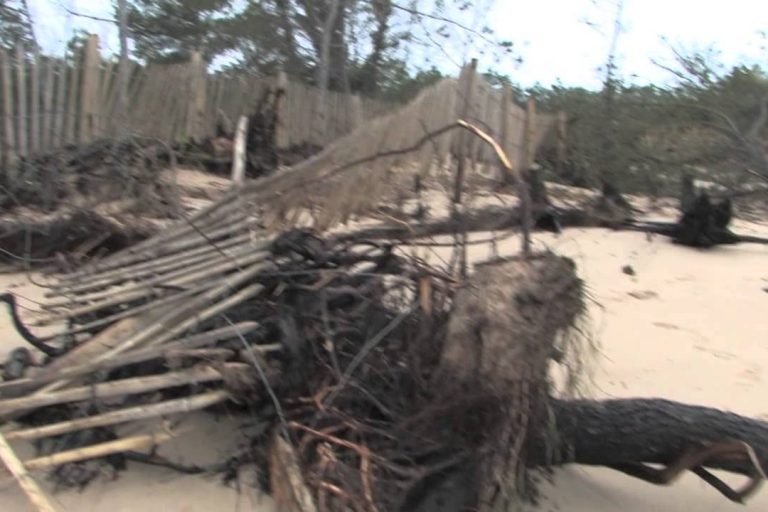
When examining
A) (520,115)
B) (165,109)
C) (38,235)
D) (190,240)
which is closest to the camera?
(190,240)

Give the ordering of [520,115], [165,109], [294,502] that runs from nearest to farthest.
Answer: [294,502] < [165,109] < [520,115]

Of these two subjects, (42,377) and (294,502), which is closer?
(294,502)

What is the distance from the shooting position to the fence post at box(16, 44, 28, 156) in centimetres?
742

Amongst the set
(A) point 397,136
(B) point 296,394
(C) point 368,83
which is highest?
(C) point 368,83

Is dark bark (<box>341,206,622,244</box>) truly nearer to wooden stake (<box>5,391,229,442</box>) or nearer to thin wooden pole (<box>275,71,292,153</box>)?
wooden stake (<box>5,391,229,442</box>)

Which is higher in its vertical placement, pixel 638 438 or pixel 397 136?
pixel 397 136

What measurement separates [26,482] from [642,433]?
7.46ft

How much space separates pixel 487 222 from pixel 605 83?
464 inches

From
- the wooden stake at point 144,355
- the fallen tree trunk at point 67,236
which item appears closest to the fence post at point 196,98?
the fallen tree trunk at point 67,236

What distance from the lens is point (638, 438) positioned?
2.86 meters

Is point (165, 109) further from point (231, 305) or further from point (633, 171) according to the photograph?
point (633, 171)

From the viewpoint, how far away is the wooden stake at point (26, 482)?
2537 millimetres

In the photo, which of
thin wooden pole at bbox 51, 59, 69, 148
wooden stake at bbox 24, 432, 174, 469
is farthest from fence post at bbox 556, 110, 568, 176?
wooden stake at bbox 24, 432, 174, 469

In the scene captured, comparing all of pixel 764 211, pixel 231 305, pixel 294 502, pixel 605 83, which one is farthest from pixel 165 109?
pixel 605 83
